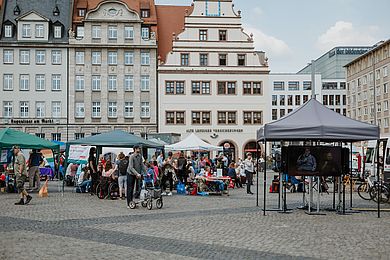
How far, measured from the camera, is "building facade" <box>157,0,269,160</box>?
53938 mm

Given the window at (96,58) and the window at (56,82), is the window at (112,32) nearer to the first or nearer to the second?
the window at (96,58)

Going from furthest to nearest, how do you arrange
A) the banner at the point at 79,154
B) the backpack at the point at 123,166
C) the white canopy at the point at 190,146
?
1. the white canopy at the point at 190,146
2. the banner at the point at 79,154
3. the backpack at the point at 123,166

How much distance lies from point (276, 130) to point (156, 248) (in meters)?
6.57

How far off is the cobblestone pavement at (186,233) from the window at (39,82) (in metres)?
38.8

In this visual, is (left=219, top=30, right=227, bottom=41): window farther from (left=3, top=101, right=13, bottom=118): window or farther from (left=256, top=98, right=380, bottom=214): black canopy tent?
(left=256, top=98, right=380, bottom=214): black canopy tent

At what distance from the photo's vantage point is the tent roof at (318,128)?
1509cm

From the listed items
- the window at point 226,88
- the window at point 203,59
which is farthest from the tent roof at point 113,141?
the window at point 226,88

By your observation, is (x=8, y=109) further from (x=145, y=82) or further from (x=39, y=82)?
(x=145, y=82)

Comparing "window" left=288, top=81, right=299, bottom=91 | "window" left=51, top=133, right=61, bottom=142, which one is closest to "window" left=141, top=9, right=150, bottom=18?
"window" left=51, top=133, right=61, bottom=142

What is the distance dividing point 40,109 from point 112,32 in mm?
9772

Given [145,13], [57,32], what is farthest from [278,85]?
[57,32]

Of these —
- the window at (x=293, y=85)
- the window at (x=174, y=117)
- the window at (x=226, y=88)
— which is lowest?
the window at (x=174, y=117)

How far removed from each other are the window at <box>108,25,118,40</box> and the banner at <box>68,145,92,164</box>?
92.5 ft

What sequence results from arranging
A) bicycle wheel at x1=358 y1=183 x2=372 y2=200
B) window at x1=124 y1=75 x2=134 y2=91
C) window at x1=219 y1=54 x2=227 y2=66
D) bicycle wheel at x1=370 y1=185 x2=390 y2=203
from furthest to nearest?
1. window at x1=124 y1=75 x2=134 y2=91
2. window at x1=219 y1=54 x2=227 y2=66
3. bicycle wheel at x1=358 y1=183 x2=372 y2=200
4. bicycle wheel at x1=370 y1=185 x2=390 y2=203
